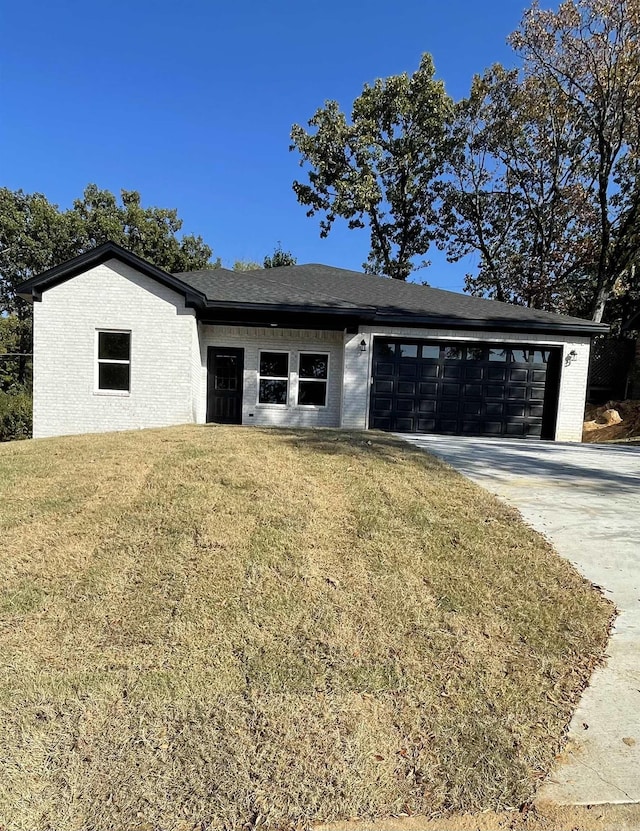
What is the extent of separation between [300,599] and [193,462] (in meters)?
2.85

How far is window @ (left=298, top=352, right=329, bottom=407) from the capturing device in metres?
12.5

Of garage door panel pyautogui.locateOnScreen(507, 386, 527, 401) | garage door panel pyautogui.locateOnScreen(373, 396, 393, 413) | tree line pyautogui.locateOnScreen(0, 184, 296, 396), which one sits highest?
tree line pyautogui.locateOnScreen(0, 184, 296, 396)

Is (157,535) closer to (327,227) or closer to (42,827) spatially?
(42,827)

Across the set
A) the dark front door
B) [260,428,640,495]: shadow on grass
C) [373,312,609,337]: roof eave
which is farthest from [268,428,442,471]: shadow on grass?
[373,312,609,337]: roof eave

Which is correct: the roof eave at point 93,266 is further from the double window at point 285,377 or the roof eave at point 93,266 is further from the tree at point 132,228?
the tree at point 132,228

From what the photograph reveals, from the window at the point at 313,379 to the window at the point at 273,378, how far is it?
38 centimetres

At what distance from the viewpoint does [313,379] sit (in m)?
12.5

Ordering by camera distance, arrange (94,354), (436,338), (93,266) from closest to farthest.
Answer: (93,266)
(94,354)
(436,338)

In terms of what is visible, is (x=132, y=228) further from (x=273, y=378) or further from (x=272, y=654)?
(x=272, y=654)

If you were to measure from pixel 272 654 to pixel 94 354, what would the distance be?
9873 mm

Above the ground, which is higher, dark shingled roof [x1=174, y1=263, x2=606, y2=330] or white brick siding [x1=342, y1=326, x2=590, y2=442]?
dark shingled roof [x1=174, y1=263, x2=606, y2=330]

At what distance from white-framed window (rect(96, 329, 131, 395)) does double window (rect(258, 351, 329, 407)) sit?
3.15 m

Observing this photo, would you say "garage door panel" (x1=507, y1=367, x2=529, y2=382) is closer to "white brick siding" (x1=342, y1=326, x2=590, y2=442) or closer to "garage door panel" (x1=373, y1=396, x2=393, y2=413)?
"white brick siding" (x1=342, y1=326, x2=590, y2=442)

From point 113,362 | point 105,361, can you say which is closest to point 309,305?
point 113,362
